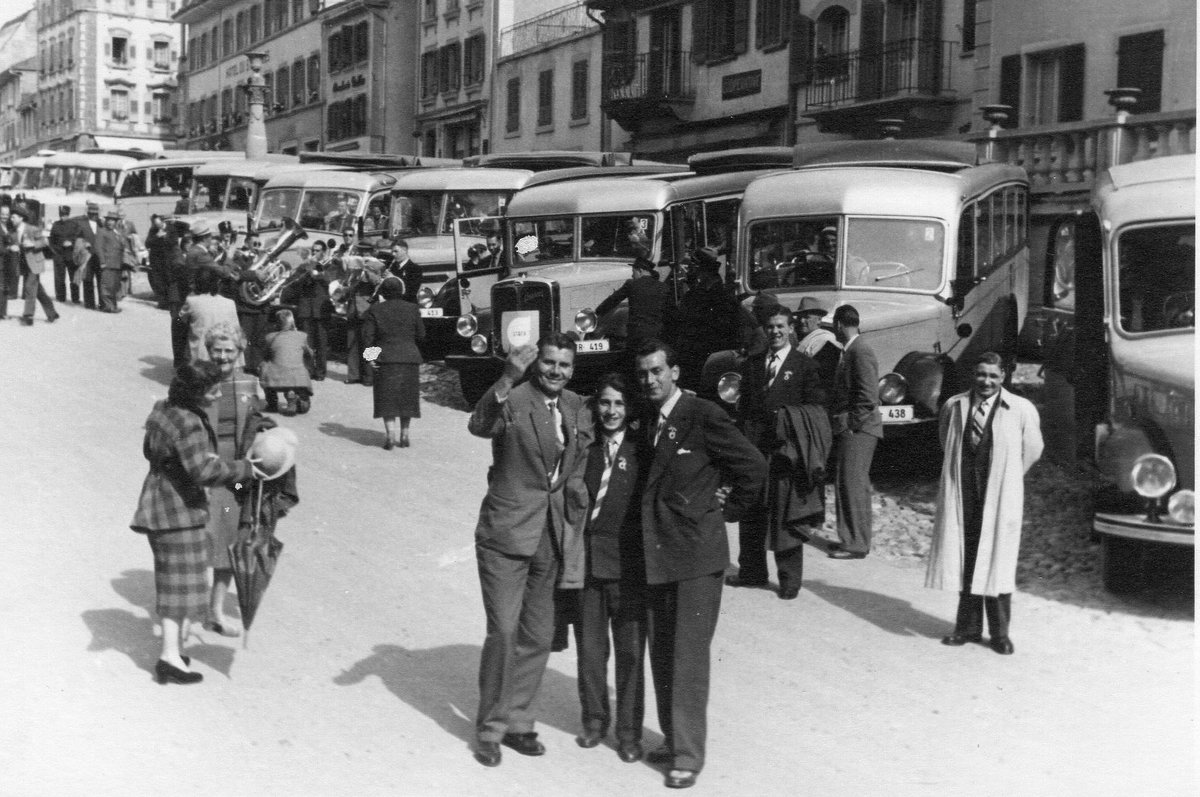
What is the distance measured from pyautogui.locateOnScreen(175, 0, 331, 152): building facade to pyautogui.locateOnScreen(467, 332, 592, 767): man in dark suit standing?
47.5m

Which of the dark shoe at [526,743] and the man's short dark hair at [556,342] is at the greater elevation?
the man's short dark hair at [556,342]

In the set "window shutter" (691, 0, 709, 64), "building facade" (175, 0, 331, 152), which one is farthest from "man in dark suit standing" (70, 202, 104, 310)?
"building facade" (175, 0, 331, 152)

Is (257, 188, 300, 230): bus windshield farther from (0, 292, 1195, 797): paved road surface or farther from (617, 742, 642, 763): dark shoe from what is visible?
(617, 742, 642, 763): dark shoe

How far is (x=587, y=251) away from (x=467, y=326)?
152 cm

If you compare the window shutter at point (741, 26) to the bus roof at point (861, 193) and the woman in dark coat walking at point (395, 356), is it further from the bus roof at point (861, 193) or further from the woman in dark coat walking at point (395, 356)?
the woman in dark coat walking at point (395, 356)

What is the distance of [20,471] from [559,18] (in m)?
30.4

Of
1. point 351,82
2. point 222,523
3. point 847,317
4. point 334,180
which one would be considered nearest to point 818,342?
point 847,317

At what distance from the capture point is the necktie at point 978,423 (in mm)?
8695

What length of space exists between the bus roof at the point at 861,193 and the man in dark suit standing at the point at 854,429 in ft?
10.4

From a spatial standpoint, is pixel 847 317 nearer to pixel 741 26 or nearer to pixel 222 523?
pixel 222 523

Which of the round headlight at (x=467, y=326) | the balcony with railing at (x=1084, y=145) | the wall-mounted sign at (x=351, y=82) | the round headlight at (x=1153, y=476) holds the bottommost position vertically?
the round headlight at (x=1153, y=476)

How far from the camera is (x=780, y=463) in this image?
984cm

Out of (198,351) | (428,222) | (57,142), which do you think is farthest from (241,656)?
(57,142)

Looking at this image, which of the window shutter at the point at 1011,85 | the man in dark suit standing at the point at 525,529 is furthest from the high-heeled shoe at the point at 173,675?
the window shutter at the point at 1011,85
